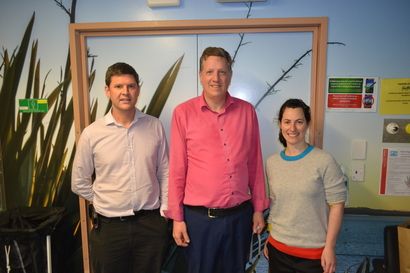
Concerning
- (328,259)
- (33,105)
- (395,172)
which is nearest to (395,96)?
(395,172)

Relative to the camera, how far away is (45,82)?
1.92 m

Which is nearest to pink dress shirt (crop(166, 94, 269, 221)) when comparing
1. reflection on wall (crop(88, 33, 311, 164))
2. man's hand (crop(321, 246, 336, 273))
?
man's hand (crop(321, 246, 336, 273))

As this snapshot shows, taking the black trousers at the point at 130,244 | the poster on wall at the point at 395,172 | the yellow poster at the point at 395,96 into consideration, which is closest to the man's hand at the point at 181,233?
the black trousers at the point at 130,244

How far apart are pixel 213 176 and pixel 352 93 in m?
1.06

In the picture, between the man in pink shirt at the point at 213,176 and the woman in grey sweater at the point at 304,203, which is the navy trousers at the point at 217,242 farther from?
the woman in grey sweater at the point at 304,203

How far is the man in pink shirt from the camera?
1313mm

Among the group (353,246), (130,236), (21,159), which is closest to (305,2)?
(353,246)

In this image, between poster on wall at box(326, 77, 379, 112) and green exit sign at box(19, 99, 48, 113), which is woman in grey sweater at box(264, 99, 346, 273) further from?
green exit sign at box(19, 99, 48, 113)

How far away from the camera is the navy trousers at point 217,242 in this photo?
132 centimetres

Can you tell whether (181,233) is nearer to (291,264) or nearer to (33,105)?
(291,264)

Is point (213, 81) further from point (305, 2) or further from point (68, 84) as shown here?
point (68, 84)

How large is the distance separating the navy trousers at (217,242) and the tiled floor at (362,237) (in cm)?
79

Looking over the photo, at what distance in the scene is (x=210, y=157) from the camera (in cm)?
133

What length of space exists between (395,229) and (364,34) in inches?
45.4
